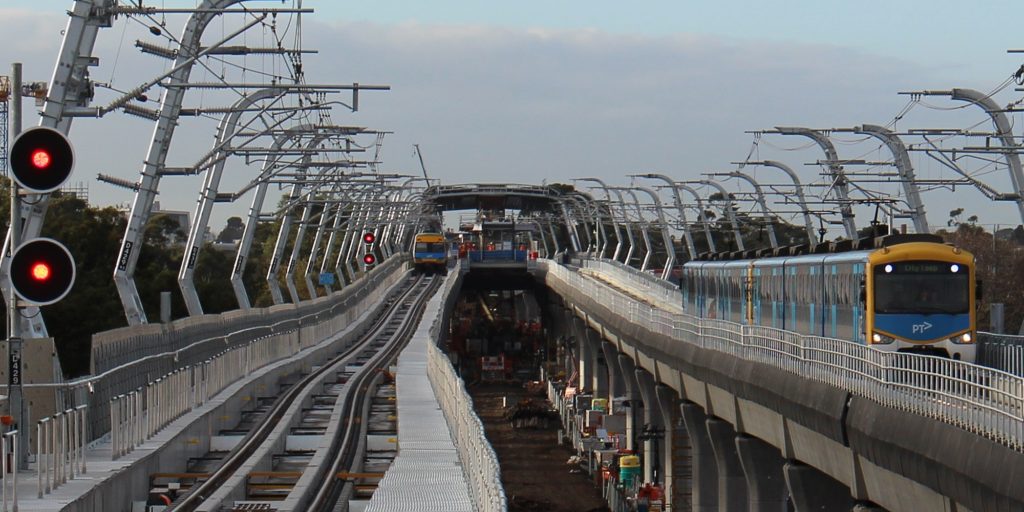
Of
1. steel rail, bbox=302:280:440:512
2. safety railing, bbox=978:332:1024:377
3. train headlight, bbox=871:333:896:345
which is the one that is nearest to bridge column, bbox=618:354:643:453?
steel rail, bbox=302:280:440:512

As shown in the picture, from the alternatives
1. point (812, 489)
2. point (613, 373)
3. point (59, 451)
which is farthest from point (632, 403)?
point (59, 451)

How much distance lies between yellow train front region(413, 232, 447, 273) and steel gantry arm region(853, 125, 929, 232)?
313ft

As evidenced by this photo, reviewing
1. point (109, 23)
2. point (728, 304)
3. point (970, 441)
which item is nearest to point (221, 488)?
point (109, 23)

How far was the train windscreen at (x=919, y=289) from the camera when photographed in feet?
101

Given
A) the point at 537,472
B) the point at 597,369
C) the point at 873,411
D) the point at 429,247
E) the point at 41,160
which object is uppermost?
the point at 429,247

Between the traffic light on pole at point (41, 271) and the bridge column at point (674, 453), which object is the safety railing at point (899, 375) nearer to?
the traffic light on pole at point (41, 271)

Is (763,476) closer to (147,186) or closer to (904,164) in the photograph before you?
(904,164)

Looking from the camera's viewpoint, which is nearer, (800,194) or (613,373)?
(800,194)

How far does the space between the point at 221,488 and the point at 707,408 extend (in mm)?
18115

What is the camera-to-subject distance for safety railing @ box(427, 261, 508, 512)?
17508 millimetres

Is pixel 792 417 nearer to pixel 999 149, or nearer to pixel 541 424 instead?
pixel 999 149

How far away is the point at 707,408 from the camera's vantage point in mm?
40375

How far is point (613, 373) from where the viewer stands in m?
82.6

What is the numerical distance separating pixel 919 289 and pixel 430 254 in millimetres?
109108
